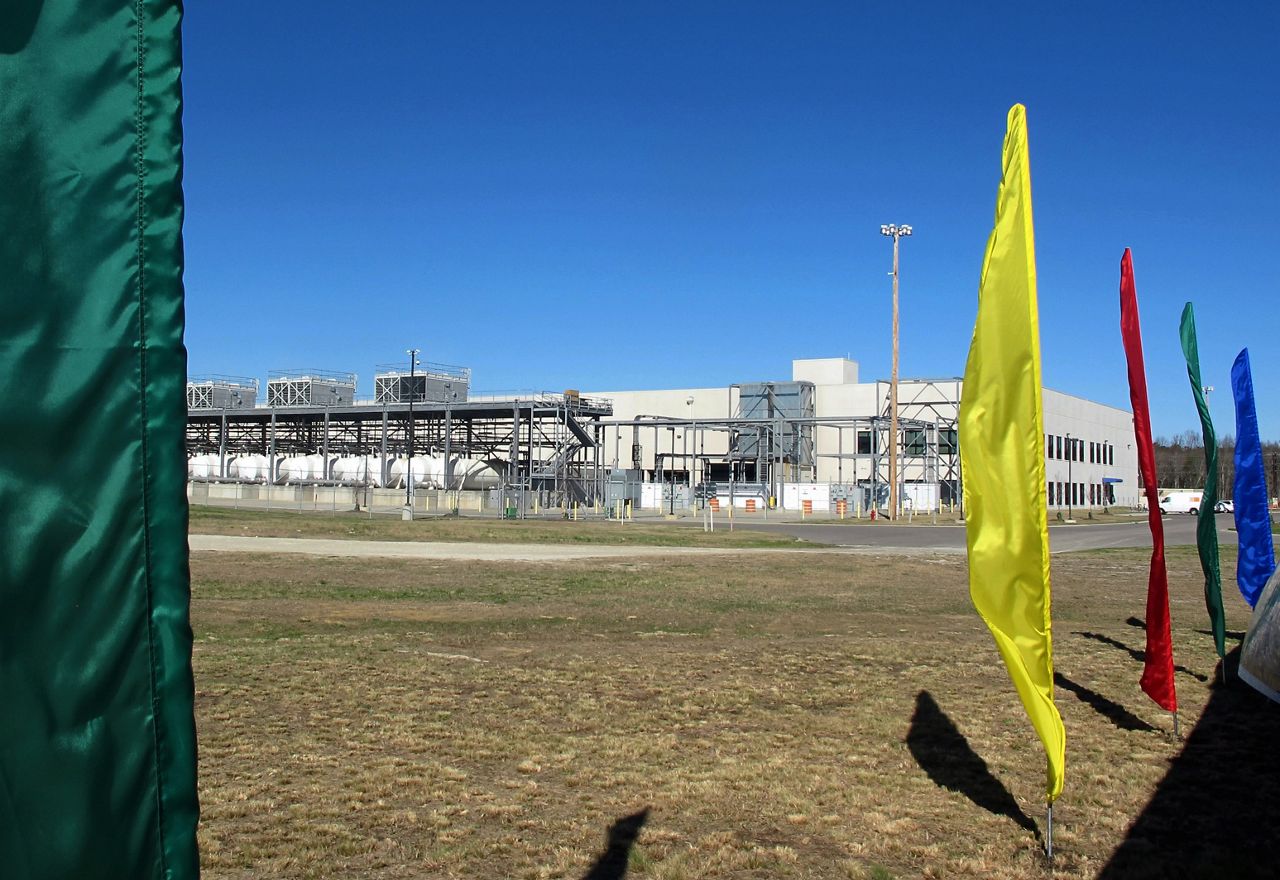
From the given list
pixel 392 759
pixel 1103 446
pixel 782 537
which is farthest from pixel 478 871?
pixel 1103 446

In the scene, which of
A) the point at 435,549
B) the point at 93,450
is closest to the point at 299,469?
the point at 435,549

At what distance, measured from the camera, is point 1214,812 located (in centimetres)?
644

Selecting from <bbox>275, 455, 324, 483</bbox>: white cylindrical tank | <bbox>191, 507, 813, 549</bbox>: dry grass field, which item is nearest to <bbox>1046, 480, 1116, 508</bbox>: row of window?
<bbox>191, 507, 813, 549</bbox>: dry grass field

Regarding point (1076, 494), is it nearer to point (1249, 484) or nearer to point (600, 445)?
point (600, 445)

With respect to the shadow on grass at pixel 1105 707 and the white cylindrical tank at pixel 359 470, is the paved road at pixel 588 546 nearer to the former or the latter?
the shadow on grass at pixel 1105 707

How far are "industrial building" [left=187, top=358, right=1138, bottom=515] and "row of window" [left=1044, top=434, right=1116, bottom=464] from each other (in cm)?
24

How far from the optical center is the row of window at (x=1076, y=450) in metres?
78.0

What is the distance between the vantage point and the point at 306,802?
627cm

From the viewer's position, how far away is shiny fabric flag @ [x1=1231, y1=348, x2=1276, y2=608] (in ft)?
37.2

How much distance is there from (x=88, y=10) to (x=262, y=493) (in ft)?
222

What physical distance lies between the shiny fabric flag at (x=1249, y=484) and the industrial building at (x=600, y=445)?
3768 centimetres

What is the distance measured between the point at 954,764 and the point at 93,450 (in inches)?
270

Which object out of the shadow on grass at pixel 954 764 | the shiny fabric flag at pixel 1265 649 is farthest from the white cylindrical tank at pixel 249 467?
the shiny fabric flag at pixel 1265 649

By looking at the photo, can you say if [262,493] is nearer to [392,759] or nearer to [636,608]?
[636,608]
